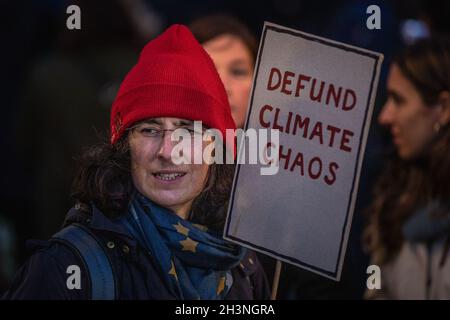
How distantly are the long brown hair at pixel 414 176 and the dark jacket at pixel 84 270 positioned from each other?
24.4 inches

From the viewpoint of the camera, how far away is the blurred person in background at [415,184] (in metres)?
2.33

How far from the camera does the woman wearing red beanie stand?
2.00 m

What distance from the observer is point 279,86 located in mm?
2162

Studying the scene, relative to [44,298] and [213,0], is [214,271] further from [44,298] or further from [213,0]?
[213,0]

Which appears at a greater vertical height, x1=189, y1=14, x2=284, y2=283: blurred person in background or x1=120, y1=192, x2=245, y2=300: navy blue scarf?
x1=189, y1=14, x2=284, y2=283: blurred person in background

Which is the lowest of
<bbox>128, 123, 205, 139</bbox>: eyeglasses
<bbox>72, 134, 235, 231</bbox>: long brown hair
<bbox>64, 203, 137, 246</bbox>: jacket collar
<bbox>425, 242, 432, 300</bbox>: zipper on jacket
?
<bbox>425, 242, 432, 300</bbox>: zipper on jacket

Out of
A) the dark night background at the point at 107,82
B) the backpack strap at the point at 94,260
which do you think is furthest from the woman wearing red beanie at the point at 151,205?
the dark night background at the point at 107,82

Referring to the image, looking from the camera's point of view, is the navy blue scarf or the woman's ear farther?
the woman's ear

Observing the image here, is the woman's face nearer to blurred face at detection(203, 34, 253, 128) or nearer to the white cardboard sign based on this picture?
the white cardboard sign

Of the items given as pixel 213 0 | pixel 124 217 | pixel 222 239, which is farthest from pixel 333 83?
pixel 213 0

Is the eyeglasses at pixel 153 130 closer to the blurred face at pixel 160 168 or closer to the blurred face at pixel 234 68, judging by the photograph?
the blurred face at pixel 160 168

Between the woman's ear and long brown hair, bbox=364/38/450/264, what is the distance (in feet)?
0.03

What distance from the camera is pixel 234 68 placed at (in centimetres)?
224

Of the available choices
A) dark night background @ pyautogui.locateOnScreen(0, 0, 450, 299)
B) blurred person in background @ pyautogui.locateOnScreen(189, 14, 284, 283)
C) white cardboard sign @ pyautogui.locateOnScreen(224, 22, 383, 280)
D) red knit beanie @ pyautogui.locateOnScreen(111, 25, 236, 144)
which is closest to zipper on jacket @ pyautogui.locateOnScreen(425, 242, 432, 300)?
dark night background @ pyautogui.locateOnScreen(0, 0, 450, 299)
